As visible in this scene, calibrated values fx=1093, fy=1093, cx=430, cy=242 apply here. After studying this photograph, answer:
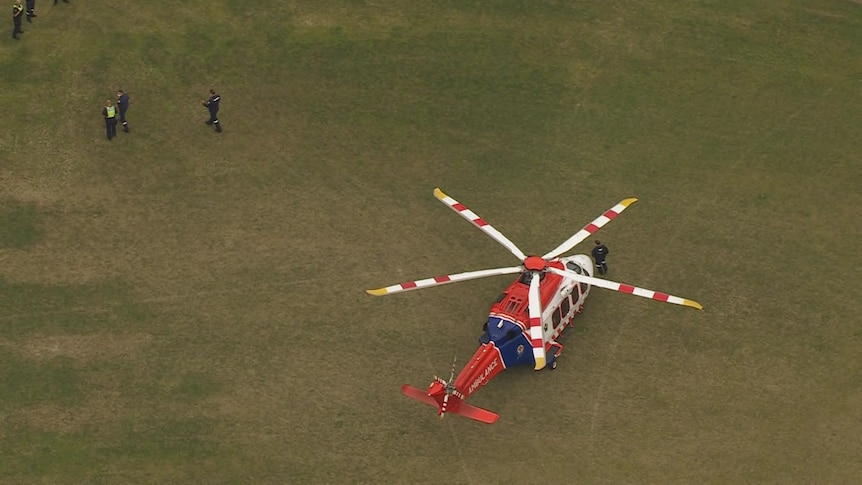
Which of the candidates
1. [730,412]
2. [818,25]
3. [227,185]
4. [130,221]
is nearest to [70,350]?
[130,221]

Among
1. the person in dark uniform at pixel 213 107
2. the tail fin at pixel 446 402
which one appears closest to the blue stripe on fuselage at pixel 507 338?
the tail fin at pixel 446 402

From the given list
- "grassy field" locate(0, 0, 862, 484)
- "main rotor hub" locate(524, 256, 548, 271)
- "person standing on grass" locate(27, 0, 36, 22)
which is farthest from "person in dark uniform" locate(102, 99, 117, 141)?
"main rotor hub" locate(524, 256, 548, 271)

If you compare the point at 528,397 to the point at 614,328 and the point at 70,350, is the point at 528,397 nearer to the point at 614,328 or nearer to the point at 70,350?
the point at 614,328

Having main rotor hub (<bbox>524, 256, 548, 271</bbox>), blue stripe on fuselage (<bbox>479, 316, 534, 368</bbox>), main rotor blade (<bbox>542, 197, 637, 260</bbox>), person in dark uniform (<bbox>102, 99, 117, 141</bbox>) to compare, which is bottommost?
blue stripe on fuselage (<bbox>479, 316, 534, 368</bbox>)

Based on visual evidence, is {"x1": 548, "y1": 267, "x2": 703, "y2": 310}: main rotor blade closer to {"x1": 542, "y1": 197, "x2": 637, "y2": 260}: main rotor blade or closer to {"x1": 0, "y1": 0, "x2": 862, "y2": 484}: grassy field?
{"x1": 542, "y1": 197, "x2": 637, "y2": 260}: main rotor blade

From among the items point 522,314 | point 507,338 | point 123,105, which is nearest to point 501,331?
point 507,338

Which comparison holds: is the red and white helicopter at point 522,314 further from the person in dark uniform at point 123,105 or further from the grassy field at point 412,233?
the person in dark uniform at point 123,105

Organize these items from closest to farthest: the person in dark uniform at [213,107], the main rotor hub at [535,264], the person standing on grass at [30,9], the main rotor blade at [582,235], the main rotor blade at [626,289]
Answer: the main rotor blade at [626,289]
the main rotor hub at [535,264]
the main rotor blade at [582,235]
the person in dark uniform at [213,107]
the person standing on grass at [30,9]
